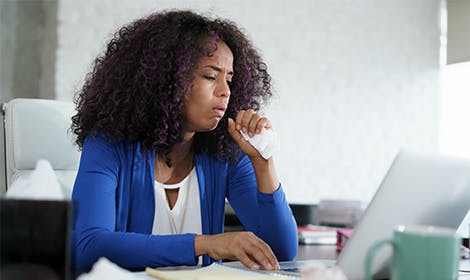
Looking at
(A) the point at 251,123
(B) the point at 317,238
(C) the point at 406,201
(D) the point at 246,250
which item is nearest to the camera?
(C) the point at 406,201

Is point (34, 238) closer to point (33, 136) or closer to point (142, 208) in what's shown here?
point (142, 208)

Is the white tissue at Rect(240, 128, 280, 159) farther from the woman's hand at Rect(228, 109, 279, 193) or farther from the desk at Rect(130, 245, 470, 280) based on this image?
the desk at Rect(130, 245, 470, 280)

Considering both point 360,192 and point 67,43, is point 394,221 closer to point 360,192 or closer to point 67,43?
point 67,43

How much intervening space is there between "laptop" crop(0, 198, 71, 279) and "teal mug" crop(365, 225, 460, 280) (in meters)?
0.35

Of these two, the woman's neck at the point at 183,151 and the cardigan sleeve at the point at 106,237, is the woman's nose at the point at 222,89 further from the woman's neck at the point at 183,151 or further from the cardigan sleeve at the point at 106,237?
the cardigan sleeve at the point at 106,237

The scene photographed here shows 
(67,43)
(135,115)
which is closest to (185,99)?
(135,115)

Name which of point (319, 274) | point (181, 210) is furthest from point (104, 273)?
point (181, 210)

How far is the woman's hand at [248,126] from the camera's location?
Answer: 1458 millimetres

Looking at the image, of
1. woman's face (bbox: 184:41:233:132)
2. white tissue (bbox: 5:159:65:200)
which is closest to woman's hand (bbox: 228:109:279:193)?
woman's face (bbox: 184:41:233:132)

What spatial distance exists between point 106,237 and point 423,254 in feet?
2.27

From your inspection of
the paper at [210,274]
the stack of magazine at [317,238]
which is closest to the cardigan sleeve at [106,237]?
the paper at [210,274]

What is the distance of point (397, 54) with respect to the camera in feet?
15.4

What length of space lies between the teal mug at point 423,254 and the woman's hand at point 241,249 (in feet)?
1.35

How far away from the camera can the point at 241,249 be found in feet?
3.90
